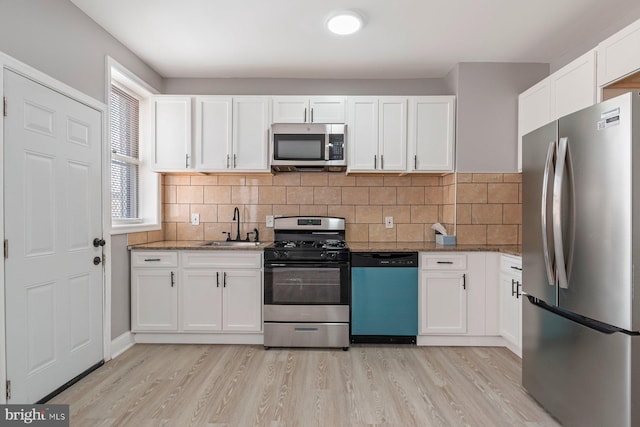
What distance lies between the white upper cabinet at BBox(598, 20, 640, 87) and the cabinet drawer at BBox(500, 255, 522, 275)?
1.31m

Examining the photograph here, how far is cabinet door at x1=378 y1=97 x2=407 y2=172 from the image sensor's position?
10.9 feet

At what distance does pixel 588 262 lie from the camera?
1.66 m

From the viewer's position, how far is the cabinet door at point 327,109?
11.0 feet

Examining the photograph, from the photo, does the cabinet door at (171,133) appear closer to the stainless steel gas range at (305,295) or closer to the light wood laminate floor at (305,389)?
the stainless steel gas range at (305,295)

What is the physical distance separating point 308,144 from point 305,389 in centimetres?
201

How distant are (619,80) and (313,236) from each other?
8.52ft

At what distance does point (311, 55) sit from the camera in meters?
3.12

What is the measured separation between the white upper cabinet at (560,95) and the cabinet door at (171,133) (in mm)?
3037

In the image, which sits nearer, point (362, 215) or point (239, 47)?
point (239, 47)

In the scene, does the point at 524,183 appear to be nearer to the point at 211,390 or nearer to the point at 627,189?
the point at 627,189

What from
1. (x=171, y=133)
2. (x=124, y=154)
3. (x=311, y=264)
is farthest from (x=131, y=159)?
(x=311, y=264)

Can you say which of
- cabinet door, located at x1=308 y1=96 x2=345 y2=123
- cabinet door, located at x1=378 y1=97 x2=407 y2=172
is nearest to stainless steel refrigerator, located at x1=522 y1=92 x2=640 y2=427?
cabinet door, located at x1=378 y1=97 x2=407 y2=172

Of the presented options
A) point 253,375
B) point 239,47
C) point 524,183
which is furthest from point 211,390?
point 239,47

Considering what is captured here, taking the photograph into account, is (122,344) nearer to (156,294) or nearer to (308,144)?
(156,294)
